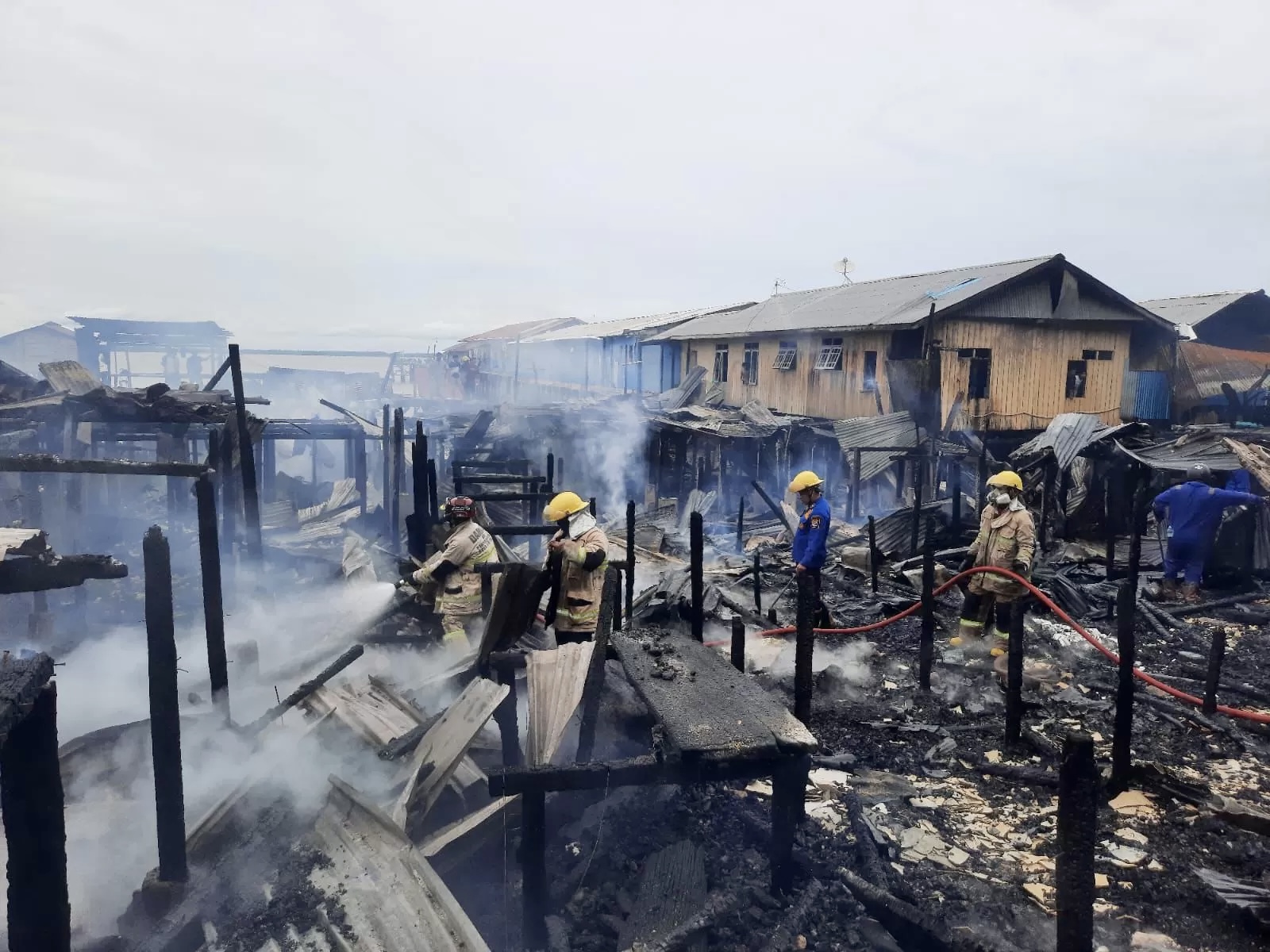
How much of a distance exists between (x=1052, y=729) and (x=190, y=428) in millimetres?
16758

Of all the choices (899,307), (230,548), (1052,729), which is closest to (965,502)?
(899,307)

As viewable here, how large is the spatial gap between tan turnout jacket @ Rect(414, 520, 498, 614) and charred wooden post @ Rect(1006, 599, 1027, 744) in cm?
457

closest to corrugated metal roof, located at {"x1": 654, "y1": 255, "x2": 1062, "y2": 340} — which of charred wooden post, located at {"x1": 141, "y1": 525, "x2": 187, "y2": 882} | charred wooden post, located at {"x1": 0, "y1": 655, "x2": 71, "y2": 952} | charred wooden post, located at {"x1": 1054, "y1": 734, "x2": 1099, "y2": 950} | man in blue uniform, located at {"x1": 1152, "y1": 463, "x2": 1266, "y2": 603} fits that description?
man in blue uniform, located at {"x1": 1152, "y1": 463, "x2": 1266, "y2": 603}

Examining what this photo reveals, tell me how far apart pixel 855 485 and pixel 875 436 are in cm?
133

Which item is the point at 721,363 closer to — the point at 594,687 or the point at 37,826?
the point at 594,687

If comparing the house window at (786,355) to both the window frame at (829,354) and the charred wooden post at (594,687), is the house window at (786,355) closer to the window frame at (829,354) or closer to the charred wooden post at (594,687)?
the window frame at (829,354)

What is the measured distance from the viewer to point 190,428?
16.3 m

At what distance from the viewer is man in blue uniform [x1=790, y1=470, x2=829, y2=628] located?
7.98m

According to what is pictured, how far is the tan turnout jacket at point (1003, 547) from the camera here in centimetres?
768

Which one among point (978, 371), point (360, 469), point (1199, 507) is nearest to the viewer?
point (1199, 507)

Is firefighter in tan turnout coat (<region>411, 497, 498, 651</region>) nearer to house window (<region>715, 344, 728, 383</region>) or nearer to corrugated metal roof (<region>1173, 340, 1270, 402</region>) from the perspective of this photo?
house window (<region>715, 344, 728, 383</region>)

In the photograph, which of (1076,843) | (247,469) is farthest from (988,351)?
(1076,843)

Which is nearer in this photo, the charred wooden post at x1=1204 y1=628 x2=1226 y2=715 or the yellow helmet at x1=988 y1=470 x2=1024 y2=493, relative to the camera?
the charred wooden post at x1=1204 y1=628 x2=1226 y2=715

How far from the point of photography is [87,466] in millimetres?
4422
